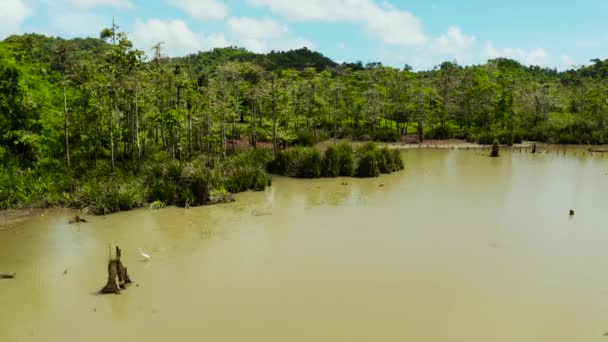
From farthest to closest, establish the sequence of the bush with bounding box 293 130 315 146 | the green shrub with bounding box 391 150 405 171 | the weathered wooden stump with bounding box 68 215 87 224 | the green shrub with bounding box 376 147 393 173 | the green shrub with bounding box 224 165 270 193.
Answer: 1. the bush with bounding box 293 130 315 146
2. the green shrub with bounding box 391 150 405 171
3. the green shrub with bounding box 376 147 393 173
4. the green shrub with bounding box 224 165 270 193
5. the weathered wooden stump with bounding box 68 215 87 224

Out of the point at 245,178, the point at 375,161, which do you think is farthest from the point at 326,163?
the point at 245,178

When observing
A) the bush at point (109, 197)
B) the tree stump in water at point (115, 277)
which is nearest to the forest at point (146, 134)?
the bush at point (109, 197)

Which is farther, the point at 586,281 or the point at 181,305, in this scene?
the point at 586,281

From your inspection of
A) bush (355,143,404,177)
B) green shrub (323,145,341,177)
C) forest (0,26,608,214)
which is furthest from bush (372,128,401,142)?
green shrub (323,145,341,177)

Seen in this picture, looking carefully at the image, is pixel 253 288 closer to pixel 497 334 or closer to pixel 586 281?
pixel 497 334

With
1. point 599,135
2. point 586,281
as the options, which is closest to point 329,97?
point 599,135

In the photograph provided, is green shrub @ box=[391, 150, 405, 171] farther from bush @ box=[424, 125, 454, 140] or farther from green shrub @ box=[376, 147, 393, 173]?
bush @ box=[424, 125, 454, 140]

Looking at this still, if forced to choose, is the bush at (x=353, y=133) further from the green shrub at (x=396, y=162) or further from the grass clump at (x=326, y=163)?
the grass clump at (x=326, y=163)

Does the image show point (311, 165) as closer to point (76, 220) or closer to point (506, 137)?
point (76, 220)
